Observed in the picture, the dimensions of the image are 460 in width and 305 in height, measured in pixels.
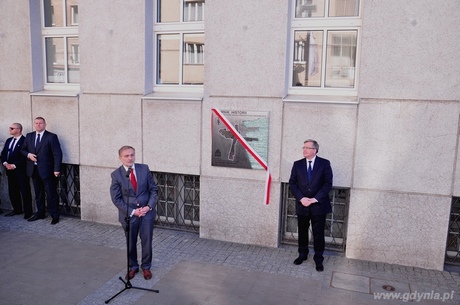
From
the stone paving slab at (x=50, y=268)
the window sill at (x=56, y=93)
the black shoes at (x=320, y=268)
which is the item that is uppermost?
the window sill at (x=56, y=93)

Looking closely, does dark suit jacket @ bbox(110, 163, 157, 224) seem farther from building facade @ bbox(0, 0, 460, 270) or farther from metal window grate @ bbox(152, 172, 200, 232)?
metal window grate @ bbox(152, 172, 200, 232)

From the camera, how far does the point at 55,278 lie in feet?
19.4

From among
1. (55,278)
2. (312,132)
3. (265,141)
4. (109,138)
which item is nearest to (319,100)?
(312,132)

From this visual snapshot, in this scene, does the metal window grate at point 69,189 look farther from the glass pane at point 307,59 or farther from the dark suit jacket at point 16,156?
the glass pane at point 307,59

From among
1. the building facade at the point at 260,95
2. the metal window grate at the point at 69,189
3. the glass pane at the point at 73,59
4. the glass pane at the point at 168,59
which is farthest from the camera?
the metal window grate at the point at 69,189

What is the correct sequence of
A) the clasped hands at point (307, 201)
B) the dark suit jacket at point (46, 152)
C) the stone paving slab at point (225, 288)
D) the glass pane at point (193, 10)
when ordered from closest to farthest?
the stone paving slab at point (225, 288) → the clasped hands at point (307, 201) → the glass pane at point (193, 10) → the dark suit jacket at point (46, 152)

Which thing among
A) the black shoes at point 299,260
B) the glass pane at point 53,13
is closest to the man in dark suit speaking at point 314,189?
the black shoes at point 299,260

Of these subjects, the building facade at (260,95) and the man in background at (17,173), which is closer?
the building facade at (260,95)

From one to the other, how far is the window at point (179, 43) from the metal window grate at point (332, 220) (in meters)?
2.93

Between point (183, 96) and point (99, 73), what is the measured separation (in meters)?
1.91

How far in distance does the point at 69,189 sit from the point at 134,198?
4082 mm

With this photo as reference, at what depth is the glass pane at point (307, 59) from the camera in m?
7.24

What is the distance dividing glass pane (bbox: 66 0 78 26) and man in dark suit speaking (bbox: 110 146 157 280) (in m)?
4.63

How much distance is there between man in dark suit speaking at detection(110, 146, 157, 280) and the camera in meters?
5.61
